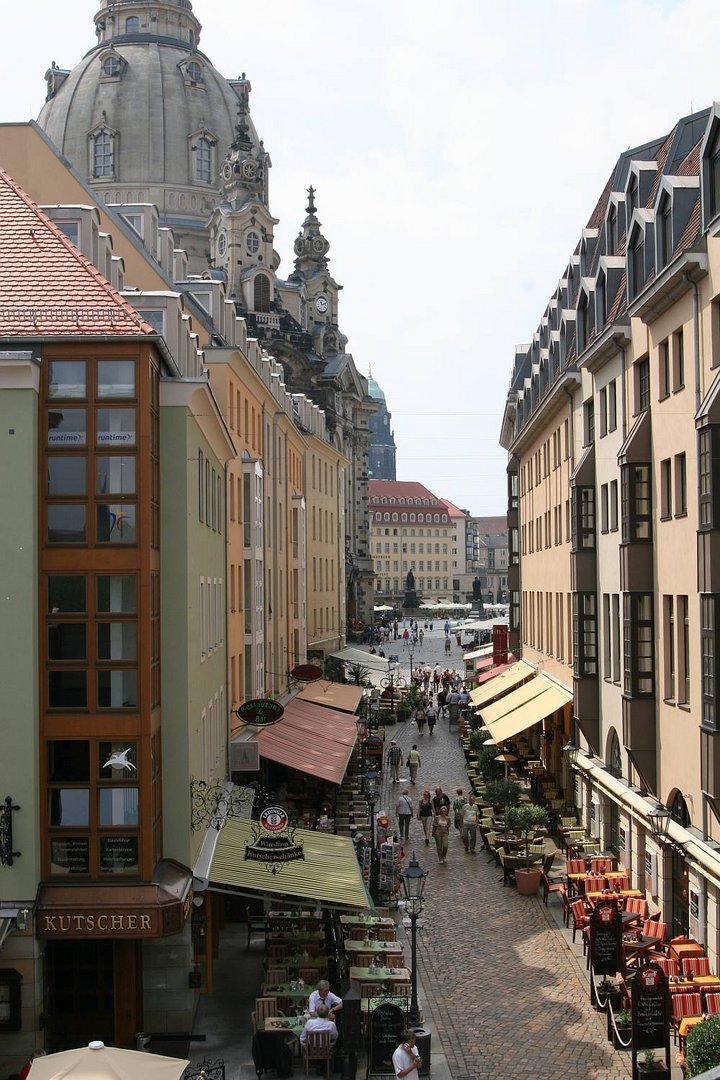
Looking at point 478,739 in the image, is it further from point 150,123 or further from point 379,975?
point 150,123

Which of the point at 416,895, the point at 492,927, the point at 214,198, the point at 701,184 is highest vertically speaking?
the point at 214,198

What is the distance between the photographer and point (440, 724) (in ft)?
223

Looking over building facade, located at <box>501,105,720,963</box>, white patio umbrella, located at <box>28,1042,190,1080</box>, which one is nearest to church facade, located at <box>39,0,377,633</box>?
building facade, located at <box>501,105,720,963</box>

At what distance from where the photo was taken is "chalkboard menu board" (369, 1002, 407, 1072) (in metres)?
19.0

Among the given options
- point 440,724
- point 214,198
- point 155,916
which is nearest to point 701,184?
point 155,916

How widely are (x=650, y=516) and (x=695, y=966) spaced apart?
883 cm

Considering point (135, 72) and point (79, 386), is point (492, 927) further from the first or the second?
point (135, 72)

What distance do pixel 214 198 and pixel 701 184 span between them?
85091 mm

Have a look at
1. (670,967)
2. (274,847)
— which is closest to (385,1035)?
(274,847)

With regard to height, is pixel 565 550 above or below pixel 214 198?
below

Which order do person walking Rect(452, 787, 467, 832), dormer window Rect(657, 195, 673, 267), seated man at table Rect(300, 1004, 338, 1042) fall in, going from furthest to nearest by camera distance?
person walking Rect(452, 787, 467, 832), dormer window Rect(657, 195, 673, 267), seated man at table Rect(300, 1004, 338, 1042)

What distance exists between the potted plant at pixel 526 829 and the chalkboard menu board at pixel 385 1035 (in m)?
11.3

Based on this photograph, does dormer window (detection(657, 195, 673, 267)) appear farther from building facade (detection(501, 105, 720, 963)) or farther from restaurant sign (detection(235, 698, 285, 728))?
restaurant sign (detection(235, 698, 285, 728))

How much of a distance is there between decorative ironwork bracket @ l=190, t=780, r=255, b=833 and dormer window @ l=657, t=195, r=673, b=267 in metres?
12.0
